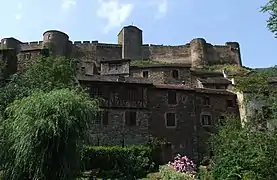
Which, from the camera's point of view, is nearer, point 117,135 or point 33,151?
point 33,151

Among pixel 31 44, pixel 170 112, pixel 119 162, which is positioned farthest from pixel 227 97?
pixel 31 44

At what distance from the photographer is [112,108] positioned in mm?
34312

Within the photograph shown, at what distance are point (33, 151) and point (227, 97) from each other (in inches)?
989

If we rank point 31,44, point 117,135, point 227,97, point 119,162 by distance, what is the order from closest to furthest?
point 119,162 → point 117,135 → point 227,97 → point 31,44

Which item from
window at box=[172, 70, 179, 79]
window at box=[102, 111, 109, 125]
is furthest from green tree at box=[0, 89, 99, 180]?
window at box=[172, 70, 179, 79]

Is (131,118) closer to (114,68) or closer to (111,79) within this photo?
(111,79)

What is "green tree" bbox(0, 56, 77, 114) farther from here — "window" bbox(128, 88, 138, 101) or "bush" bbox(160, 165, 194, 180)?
"bush" bbox(160, 165, 194, 180)

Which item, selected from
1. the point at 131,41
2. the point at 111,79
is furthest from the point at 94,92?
the point at 131,41

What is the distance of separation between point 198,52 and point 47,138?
4709 cm

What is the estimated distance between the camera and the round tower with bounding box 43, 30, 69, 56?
59812 millimetres

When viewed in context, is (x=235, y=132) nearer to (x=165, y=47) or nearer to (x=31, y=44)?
(x=165, y=47)

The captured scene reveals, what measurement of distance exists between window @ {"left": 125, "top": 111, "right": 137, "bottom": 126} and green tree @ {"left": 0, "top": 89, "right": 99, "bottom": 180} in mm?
14328

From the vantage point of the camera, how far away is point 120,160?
29188 millimetres

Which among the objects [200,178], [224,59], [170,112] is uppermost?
[224,59]
